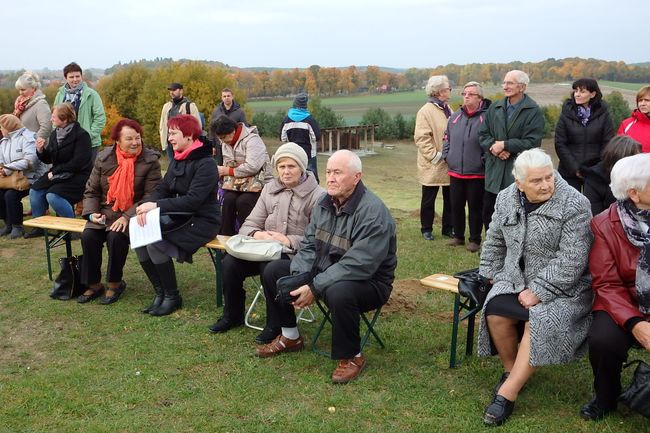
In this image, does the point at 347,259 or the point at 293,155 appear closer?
the point at 347,259

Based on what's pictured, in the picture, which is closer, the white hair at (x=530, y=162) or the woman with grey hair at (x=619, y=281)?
the woman with grey hair at (x=619, y=281)

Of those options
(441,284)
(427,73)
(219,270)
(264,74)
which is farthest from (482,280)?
(427,73)

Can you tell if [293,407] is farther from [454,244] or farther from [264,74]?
[264,74]

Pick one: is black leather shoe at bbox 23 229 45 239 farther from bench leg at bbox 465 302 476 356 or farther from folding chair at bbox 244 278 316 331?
bench leg at bbox 465 302 476 356

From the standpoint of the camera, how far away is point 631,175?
12.0 feet

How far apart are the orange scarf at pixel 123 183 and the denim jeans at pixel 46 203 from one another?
2.12 meters

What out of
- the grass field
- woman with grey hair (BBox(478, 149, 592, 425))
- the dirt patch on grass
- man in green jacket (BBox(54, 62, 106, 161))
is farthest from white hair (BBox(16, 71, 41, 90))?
the grass field

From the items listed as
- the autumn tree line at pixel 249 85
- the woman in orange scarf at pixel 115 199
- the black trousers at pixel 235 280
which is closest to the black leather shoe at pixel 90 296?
the woman in orange scarf at pixel 115 199

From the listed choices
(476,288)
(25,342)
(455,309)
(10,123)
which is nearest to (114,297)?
(25,342)

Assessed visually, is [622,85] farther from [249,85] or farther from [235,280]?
[235,280]

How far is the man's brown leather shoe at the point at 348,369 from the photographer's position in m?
4.33

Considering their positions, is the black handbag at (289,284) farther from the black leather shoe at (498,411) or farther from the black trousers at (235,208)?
the black trousers at (235,208)

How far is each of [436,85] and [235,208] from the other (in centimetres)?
284

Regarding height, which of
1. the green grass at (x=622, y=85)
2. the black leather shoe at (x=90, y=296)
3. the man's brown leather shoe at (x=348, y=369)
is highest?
the green grass at (x=622, y=85)
